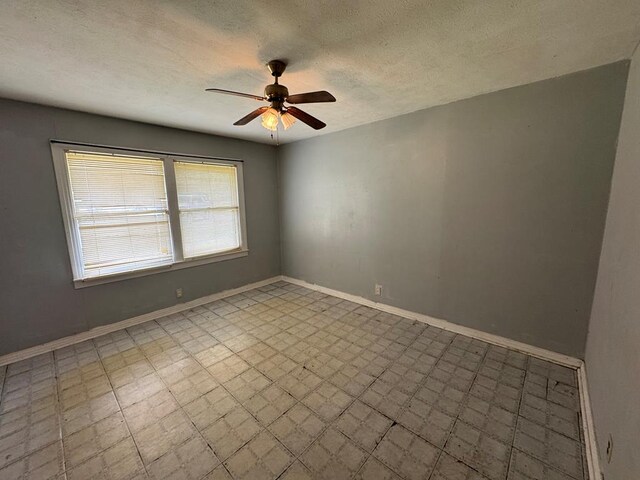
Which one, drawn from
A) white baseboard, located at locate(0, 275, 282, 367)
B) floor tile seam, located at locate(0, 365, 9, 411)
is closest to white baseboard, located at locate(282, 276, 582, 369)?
white baseboard, located at locate(0, 275, 282, 367)

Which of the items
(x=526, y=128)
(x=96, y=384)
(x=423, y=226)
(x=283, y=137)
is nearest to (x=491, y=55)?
(x=526, y=128)

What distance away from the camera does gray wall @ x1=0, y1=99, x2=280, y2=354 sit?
7.64 feet

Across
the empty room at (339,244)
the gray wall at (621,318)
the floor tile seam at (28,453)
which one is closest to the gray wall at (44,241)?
the empty room at (339,244)

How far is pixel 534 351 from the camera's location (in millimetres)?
2322

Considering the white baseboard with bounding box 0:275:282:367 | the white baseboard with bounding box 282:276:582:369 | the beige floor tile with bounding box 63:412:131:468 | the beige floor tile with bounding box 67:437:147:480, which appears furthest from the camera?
the white baseboard with bounding box 0:275:282:367

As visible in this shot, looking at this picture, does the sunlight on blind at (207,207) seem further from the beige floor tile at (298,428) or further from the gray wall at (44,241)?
the beige floor tile at (298,428)

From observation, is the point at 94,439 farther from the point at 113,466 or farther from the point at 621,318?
the point at 621,318

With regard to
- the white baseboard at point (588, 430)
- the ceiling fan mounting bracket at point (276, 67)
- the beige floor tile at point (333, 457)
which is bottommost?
the beige floor tile at point (333, 457)

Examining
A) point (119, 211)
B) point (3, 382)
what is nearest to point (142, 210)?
point (119, 211)

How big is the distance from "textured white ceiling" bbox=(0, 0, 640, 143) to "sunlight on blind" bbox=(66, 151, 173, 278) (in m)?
0.66

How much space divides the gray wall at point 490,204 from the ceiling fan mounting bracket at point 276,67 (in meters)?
1.69

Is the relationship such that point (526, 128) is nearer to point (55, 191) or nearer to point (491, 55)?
point (491, 55)

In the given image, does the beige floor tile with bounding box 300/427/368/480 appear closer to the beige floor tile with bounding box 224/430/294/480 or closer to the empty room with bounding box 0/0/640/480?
the empty room with bounding box 0/0/640/480

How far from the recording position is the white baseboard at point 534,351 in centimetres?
142
